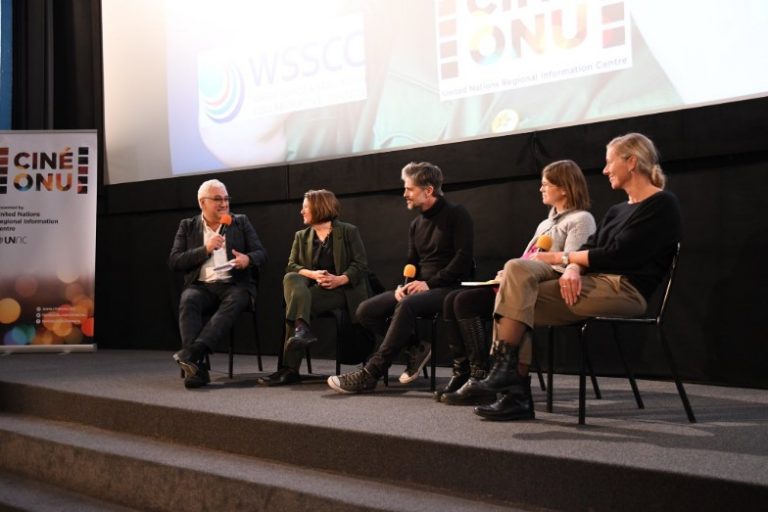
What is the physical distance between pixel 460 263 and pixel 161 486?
1.47 m

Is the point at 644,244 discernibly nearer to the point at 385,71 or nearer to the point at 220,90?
the point at 385,71

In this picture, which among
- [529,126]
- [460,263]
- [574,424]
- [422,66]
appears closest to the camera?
[574,424]

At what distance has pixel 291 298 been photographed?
3.78 metres

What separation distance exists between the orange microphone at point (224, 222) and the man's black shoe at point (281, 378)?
800 mm

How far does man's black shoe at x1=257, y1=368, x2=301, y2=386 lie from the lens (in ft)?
12.5

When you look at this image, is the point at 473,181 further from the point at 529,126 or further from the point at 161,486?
the point at 161,486

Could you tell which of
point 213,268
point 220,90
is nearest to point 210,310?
point 213,268

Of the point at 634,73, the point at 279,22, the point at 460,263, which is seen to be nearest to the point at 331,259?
the point at 460,263

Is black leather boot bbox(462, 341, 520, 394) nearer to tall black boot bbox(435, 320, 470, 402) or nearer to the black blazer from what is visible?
tall black boot bbox(435, 320, 470, 402)

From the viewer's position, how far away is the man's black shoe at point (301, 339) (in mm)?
3693

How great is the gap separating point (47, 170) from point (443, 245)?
3435 mm

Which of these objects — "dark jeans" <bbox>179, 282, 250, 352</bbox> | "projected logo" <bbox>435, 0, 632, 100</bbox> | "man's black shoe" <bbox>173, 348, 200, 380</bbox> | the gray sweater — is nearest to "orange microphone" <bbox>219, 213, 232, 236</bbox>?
"dark jeans" <bbox>179, 282, 250, 352</bbox>

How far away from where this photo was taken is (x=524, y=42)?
4.09m

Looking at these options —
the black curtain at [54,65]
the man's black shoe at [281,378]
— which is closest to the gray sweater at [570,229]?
the man's black shoe at [281,378]
